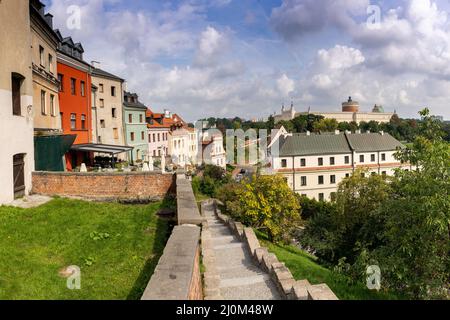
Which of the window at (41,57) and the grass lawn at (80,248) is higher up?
the window at (41,57)

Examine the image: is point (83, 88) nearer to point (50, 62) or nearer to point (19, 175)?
point (50, 62)

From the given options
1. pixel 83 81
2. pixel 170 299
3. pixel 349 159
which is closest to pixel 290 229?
pixel 170 299

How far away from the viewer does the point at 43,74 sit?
61.3 ft

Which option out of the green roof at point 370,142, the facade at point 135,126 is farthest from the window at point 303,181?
the facade at point 135,126

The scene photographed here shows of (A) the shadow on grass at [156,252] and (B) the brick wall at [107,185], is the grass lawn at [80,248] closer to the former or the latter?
(A) the shadow on grass at [156,252]

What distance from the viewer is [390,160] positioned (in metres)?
51.8

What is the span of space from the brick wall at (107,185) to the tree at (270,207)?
455 centimetres

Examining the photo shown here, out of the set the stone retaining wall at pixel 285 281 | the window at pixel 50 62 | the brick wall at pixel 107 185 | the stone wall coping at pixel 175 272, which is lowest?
the stone retaining wall at pixel 285 281

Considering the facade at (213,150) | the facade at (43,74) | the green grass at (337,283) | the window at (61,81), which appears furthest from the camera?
the facade at (213,150)

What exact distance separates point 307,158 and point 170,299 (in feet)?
143

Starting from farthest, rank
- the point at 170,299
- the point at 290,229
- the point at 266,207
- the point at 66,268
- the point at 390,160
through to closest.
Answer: the point at 390,160 → the point at 290,229 → the point at 266,207 → the point at 66,268 → the point at 170,299

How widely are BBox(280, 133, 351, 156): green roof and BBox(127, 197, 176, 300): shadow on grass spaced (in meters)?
33.5

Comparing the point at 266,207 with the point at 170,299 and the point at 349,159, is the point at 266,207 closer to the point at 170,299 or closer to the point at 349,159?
the point at 170,299

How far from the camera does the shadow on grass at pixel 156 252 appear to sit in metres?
7.14
